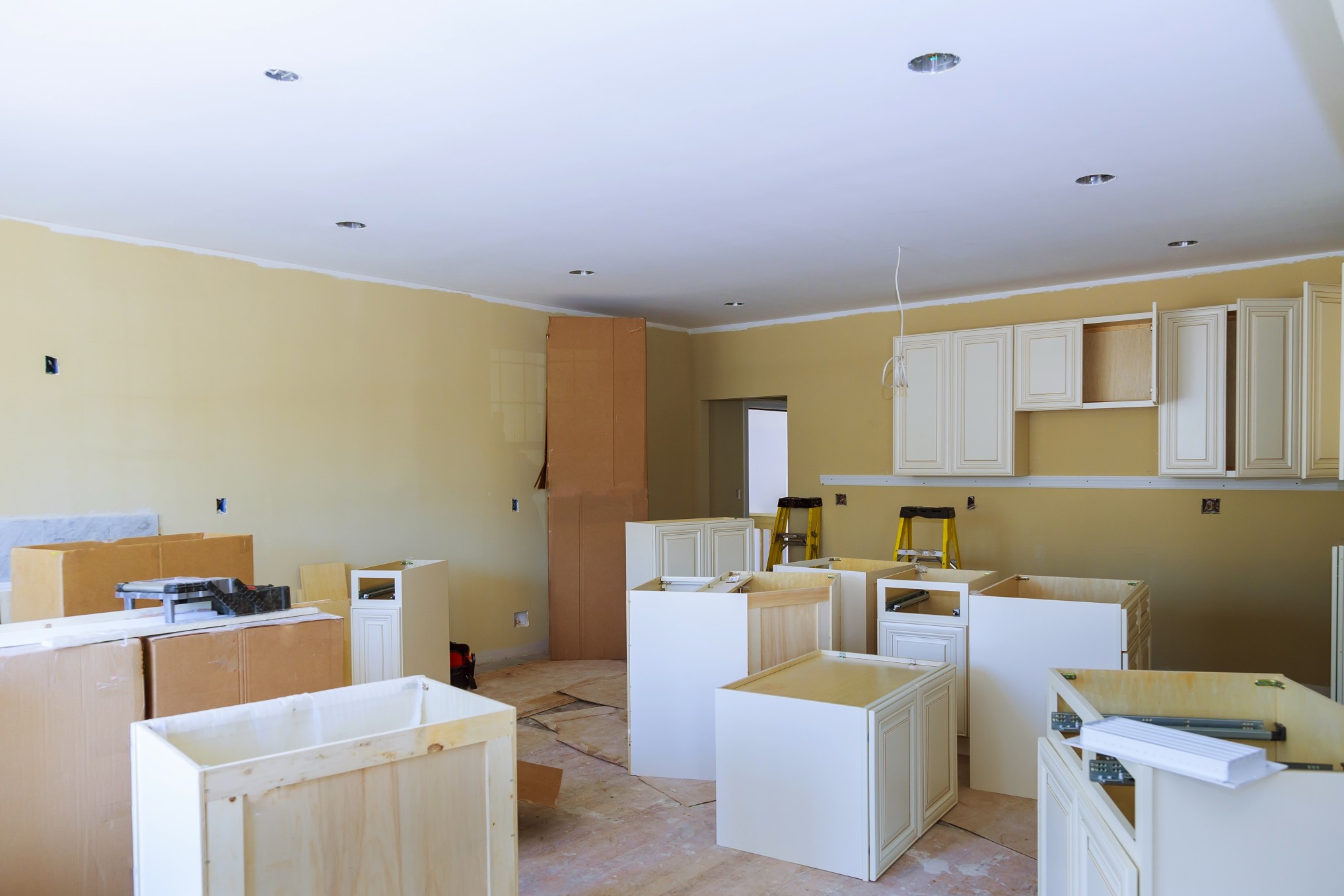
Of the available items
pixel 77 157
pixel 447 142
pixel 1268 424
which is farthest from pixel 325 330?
pixel 1268 424

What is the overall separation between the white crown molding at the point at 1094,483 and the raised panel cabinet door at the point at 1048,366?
22.9 inches

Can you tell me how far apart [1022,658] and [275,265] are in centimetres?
462

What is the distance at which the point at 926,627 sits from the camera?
396 centimetres

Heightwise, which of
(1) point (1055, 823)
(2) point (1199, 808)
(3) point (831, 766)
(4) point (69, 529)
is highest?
(4) point (69, 529)

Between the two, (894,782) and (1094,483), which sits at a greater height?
(1094,483)

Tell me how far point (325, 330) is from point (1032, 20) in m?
4.45

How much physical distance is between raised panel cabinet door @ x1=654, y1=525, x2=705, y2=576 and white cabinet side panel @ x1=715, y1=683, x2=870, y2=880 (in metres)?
2.42

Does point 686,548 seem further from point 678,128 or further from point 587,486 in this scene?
point 678,128

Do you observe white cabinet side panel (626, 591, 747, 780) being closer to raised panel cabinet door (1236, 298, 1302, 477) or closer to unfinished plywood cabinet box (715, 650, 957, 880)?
unfinished plywood cabinet box (715, 650, 957, 880)

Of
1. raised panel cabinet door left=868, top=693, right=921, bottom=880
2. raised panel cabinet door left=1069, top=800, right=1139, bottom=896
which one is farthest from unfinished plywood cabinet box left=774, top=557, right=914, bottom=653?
raised panel cabinet door left=1069, top=800, right=1139, bottom=896

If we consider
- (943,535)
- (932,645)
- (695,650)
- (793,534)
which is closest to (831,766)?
(695,650)

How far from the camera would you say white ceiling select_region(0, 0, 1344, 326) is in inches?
94.1

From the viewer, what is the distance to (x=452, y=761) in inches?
66.4

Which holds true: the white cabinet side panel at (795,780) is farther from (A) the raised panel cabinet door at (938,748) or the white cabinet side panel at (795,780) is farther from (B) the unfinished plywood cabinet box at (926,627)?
(B) the unfinished plywood cabinet box at (926,627)
